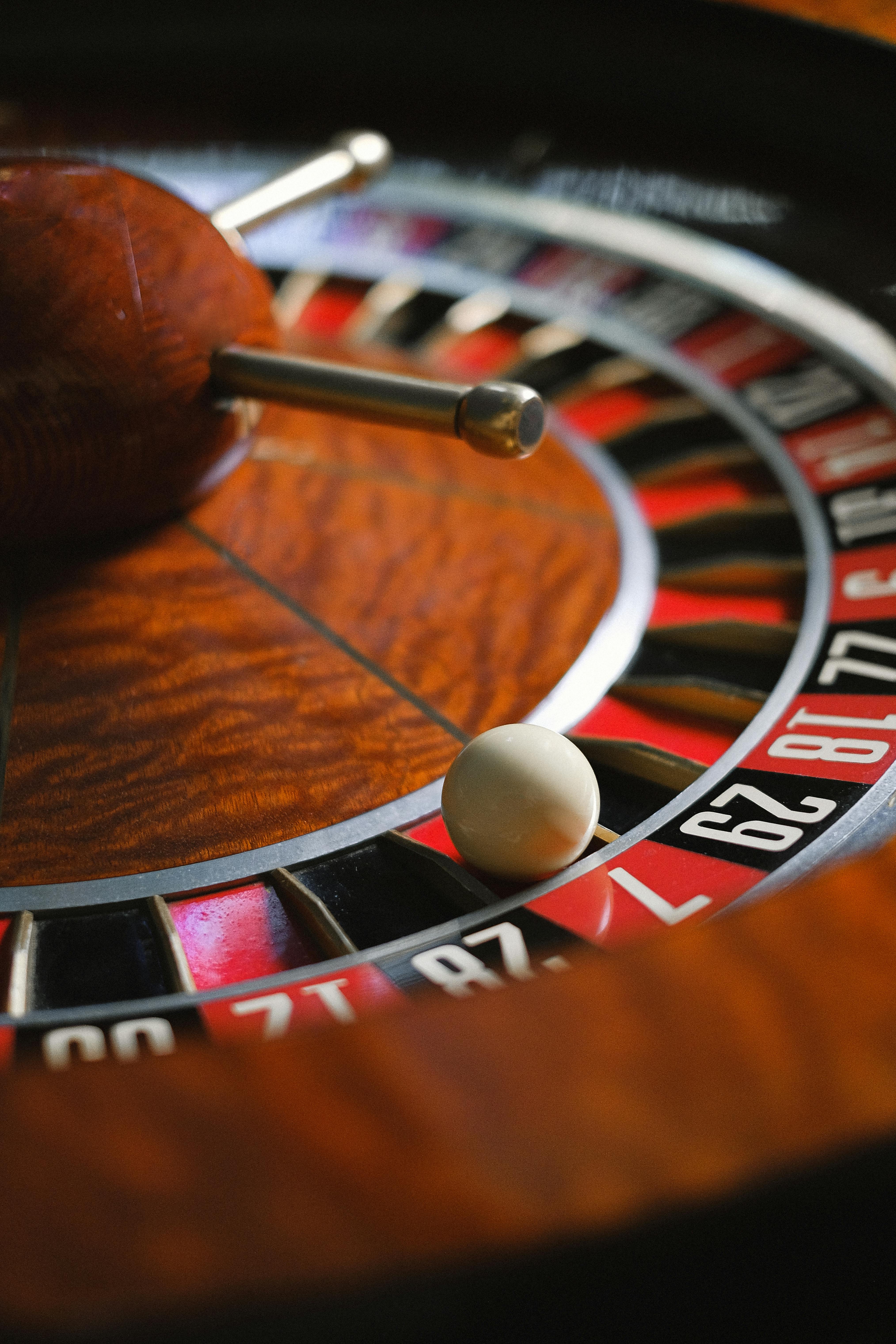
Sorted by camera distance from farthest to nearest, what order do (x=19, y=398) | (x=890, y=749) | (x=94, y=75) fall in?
(x=94, y=75), (x=19, y=398), (x=890, y=749)

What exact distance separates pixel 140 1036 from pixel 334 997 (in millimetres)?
147

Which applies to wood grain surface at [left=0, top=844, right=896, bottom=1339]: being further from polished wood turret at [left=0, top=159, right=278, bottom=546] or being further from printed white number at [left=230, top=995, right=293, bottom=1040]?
polished wood turret at [left=0, top=159, right=278, bottom=546]

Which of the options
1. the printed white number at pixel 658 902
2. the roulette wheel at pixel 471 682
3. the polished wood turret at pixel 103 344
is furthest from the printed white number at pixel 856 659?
the polished wood turret at pixel 103 344

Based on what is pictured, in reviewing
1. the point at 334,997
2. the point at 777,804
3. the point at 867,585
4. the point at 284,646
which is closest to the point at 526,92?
the point at 867,585

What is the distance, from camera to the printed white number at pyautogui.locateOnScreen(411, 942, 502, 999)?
972 mm

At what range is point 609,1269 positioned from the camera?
62cm

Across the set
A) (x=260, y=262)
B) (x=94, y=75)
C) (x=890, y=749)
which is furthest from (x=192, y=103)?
(x=890, y=749)

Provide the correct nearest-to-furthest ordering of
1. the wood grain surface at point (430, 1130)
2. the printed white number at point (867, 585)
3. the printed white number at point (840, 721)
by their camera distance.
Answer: the wood grain surface at point (430, 1130), the printed white number at point (840, 721), the printed white number at point (867, 585)

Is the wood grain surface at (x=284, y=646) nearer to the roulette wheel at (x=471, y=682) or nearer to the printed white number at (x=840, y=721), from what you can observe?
the roulette wheel at (x=471, y=682)

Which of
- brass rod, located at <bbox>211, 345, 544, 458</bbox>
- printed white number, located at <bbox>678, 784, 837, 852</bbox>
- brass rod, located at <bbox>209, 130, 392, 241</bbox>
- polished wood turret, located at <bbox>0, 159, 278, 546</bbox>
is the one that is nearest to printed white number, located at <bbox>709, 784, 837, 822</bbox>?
printed white number, located at <bbox>678, 784, 837, 852</bbox>

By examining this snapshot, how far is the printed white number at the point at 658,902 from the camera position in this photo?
103 centimetres

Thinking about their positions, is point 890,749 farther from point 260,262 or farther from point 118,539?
point 260,262

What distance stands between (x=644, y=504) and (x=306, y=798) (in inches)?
31.6

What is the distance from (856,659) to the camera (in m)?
1.37
